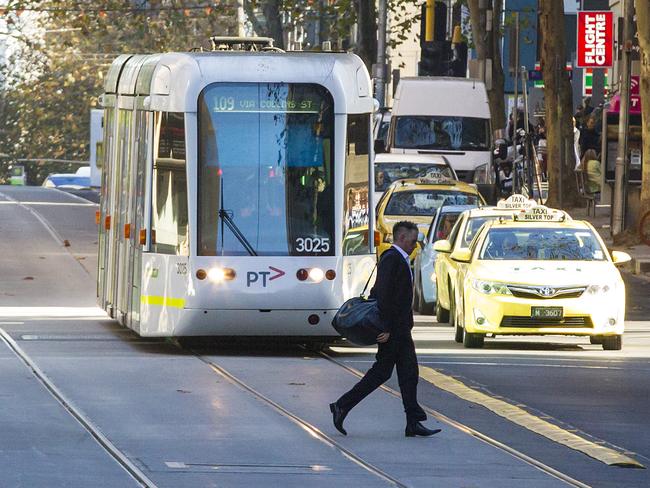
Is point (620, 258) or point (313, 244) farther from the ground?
point (313, 244)

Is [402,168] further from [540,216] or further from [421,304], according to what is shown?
[540,216]

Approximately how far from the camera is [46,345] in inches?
810

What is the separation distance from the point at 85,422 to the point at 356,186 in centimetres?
617

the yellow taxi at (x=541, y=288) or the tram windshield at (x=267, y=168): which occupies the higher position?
the tram windshield at (x=267, y=168)

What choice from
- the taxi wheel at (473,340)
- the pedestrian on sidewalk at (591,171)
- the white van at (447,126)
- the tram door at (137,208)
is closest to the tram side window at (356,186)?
the taxi wheel at (473,340)

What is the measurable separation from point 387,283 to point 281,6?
157 feet

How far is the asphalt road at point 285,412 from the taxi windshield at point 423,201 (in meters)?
6.63

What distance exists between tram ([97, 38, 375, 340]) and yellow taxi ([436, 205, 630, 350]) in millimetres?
1523

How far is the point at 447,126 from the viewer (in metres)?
45.4

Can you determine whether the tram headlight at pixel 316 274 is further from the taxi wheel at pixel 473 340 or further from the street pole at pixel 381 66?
the street pole at pixel 381 66

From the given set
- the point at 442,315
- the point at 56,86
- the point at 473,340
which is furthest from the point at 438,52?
the point at 56,86

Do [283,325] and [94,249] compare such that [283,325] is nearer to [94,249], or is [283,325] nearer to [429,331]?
[429,331]

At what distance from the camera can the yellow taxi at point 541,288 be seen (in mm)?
20500

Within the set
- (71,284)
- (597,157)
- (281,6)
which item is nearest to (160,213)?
(71,284)
